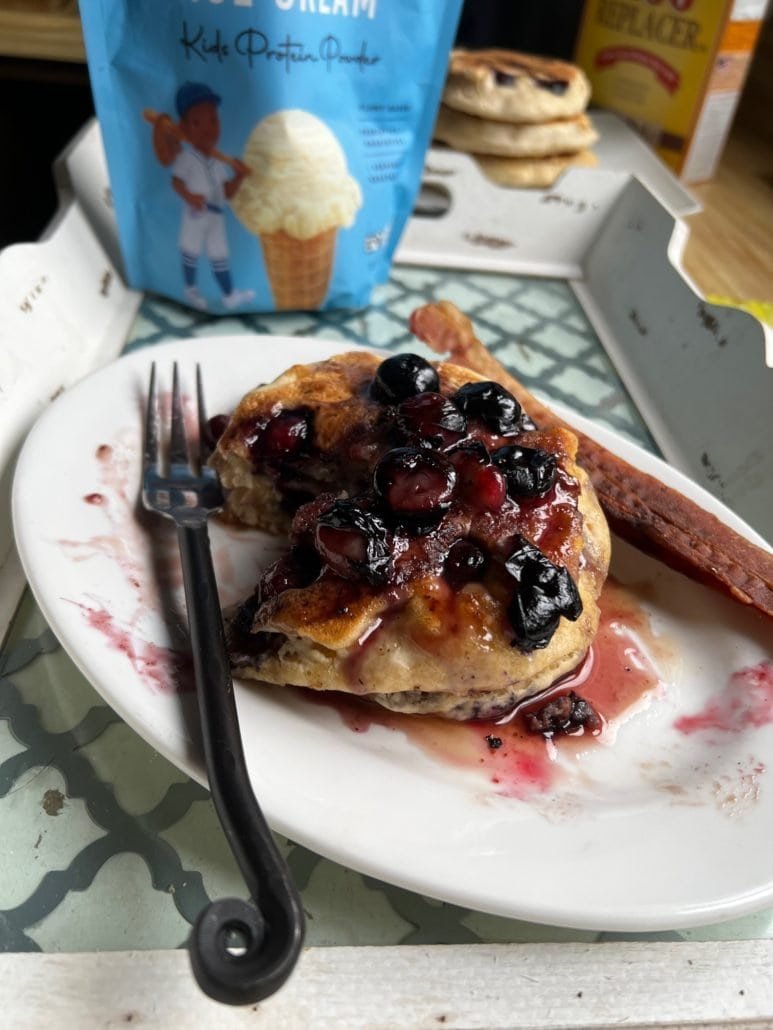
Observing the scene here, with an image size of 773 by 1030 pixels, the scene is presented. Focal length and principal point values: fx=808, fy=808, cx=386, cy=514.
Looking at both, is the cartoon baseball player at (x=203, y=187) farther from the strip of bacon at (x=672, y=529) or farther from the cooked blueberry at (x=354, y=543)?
the cooked blueberry at (x=354, y=543)

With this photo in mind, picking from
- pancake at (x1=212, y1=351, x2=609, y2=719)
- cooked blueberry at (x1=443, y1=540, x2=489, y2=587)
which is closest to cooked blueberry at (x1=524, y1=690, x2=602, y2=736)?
pancake at (x1=212, y1=351, x2=609, y2=719)

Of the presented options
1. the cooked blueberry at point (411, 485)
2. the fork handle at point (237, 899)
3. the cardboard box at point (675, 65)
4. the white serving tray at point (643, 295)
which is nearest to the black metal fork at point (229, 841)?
the fork handle at point (237, 899)

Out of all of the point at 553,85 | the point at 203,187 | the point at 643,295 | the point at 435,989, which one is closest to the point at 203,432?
the point at 203,187

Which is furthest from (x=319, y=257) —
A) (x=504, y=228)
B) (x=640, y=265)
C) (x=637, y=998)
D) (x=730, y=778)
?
(x=637, y=998)

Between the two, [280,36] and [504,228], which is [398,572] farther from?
[504,228]

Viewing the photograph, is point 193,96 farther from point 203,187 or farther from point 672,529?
point 672,529

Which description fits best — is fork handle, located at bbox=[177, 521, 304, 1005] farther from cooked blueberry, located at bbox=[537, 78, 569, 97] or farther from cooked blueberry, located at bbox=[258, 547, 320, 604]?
cooked blueberry, located at bbox=[537, 78, 569, 97]
